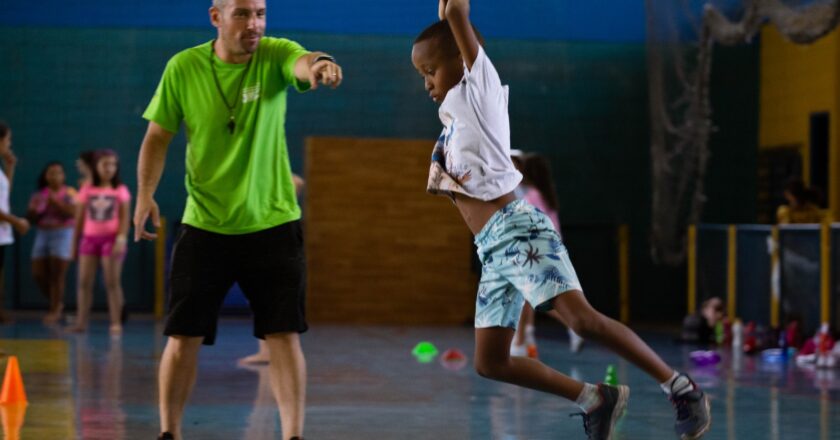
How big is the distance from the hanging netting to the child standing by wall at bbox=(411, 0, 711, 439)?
8493 mm

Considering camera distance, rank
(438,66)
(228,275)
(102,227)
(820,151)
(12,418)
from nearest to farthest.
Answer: (438,66), (228,275), (12,418), (102,227), (820,151)

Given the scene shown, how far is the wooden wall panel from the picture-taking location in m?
15.3

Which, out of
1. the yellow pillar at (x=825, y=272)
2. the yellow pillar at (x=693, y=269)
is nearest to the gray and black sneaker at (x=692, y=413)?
the yellow pillar at (x=825, y=272)

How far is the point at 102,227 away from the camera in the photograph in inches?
489

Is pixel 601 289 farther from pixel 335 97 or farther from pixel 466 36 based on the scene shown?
pixel 466 36

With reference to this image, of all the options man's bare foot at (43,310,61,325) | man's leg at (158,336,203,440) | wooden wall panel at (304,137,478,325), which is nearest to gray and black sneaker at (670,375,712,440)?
man's leg at (158,336,203,440)

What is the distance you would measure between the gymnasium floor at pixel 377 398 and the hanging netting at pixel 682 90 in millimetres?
3510

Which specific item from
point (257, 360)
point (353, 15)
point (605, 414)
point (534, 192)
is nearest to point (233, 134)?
point (605, 414)

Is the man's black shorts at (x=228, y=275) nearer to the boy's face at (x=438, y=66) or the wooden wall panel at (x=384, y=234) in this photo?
the boy's face at (x=438, y=66)

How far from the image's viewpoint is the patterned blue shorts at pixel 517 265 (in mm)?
4676

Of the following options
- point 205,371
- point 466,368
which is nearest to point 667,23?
point 466,368

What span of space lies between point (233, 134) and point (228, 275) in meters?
0.54

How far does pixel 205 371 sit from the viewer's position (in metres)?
9.09

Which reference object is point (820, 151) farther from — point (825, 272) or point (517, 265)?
point (517, 265)
